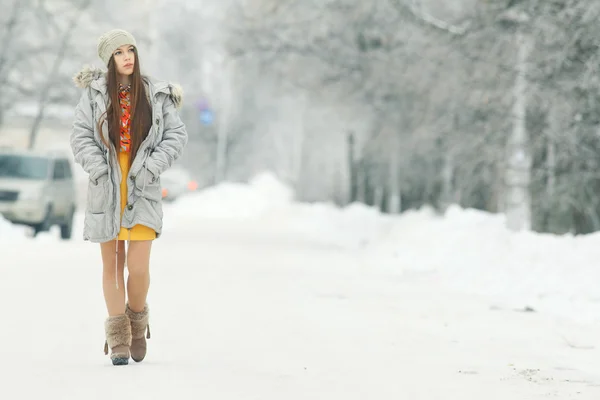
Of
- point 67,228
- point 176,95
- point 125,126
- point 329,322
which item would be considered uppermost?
point 176,95

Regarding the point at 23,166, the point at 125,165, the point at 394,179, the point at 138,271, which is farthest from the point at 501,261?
the point at 394,179

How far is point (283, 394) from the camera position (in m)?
6.43

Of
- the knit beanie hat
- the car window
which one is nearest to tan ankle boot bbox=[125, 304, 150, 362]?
the knit beanie hat

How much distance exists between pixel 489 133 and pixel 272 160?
74.0 m

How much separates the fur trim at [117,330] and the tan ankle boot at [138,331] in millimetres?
118

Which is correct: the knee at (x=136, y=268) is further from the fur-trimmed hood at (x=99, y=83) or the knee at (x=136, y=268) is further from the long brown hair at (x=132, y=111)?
the fur-trimmed hood at (x=99, y=83)

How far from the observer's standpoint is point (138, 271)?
7.17 meters

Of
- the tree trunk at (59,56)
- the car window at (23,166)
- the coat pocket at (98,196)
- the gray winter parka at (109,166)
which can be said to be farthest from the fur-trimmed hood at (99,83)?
the tree trunk at (59,56)

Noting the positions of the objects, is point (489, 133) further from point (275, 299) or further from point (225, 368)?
point (225, 368)

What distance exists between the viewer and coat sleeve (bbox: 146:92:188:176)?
6.92 m

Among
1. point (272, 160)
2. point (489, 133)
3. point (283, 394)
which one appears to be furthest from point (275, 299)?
point (272, 160)

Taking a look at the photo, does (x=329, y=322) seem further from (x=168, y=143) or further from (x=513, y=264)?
(x=513, y=264)

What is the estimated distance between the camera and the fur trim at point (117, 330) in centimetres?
710

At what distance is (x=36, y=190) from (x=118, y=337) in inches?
643
